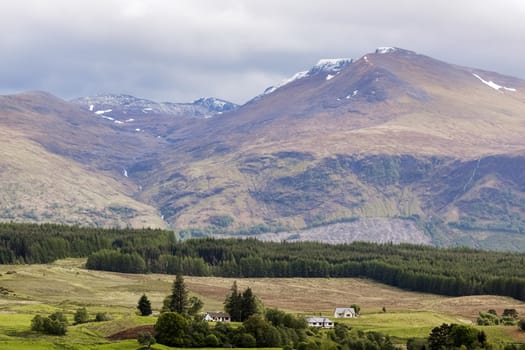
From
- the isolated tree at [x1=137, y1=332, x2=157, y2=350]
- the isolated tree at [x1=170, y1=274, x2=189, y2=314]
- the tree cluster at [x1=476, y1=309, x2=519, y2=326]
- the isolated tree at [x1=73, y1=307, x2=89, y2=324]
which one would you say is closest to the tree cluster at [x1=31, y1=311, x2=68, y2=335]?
the isolated tree at [x1=137, y1=332, x2=157, y2=350]

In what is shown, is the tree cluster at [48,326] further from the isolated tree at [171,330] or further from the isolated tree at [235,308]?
the isolated tree at [235,308]

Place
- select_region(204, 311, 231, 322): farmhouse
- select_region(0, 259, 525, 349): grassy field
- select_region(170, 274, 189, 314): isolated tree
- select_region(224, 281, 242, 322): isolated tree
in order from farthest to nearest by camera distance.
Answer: select_region(224, 281, 242, 322): isolated tree < select_region(204, 311, 231, 322): farmhouse < select_region(170, 274, 189, 314): isolated tree < select_region(0, 259, 525, 349): grassy field

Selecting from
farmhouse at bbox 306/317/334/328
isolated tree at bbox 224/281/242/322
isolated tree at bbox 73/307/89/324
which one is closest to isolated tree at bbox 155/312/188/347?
isolated tree at bbox 73/307/89/324

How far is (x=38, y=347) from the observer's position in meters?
95.4

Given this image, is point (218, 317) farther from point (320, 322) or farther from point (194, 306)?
point (320, 322)

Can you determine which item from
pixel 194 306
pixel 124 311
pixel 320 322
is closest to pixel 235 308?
pixel 194 306

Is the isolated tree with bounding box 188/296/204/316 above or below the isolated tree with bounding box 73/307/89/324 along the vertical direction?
above

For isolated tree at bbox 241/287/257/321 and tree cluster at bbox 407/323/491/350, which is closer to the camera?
tree cluster at bbox 407/323/491/350

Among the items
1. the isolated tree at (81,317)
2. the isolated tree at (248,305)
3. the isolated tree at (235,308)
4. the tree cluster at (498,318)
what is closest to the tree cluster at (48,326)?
the isolated tree at (81,317)

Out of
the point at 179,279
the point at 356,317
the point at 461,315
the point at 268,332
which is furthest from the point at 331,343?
the point at 461,315

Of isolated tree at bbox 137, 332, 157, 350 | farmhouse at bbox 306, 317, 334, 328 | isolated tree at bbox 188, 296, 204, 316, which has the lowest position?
isolated tree at bbox 137, 332, 157, 350

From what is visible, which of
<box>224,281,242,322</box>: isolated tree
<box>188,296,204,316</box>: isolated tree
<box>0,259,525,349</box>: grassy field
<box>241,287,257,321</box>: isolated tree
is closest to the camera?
<box>0,259,525,349</box>: grassy field

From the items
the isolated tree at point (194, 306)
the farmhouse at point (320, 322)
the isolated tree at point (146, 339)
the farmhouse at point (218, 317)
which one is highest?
the isolated tree at point (194, 306)

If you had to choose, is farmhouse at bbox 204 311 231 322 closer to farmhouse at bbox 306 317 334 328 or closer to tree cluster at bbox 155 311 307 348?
farmhouse at bbox 306 317 334 328
